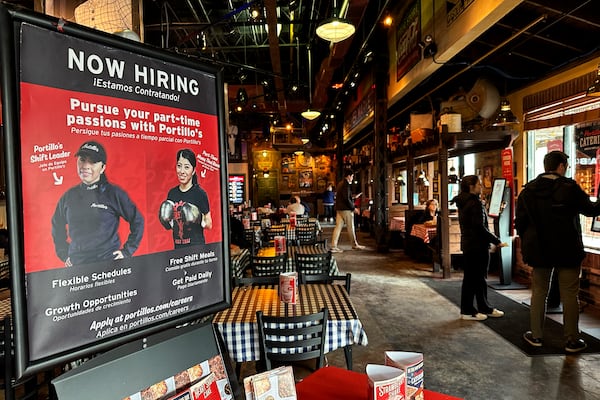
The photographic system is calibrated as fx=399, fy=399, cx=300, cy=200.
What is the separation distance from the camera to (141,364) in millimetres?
1142

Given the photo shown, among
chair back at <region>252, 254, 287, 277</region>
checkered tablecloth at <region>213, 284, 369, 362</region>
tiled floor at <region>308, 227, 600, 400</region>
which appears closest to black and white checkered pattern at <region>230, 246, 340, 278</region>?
chair back at <region>252, 254, 287, 277</region>

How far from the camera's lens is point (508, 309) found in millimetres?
5242

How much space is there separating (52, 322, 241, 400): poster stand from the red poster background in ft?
0.91

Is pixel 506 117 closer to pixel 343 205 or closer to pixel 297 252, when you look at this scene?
pixel 297 252

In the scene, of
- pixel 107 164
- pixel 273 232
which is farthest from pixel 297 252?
pixel 107 164

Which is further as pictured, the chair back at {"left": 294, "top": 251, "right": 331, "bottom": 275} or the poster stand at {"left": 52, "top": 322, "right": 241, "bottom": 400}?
the chair back at {"left": 294, "top": 251, "right": 331, "bottom": 275}

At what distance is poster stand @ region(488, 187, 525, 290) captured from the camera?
6309mm

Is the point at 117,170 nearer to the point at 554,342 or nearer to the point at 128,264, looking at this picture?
the point at 128,264

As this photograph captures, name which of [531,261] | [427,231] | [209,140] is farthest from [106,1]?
[427,231]

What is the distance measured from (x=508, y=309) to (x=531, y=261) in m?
1.55

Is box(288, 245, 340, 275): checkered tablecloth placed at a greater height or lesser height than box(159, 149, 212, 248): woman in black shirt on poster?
lesser

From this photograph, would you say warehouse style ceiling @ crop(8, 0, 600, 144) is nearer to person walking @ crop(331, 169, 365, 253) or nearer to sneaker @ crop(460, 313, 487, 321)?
person walking @ crop(331, 169, 365, 253)

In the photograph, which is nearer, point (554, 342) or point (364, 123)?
point (554, 342)

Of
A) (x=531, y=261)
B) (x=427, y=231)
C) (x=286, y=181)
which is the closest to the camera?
(x=531, y=261)
